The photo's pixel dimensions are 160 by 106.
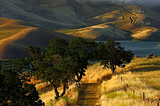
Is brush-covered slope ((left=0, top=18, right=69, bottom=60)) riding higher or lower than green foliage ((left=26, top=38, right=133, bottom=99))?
lower

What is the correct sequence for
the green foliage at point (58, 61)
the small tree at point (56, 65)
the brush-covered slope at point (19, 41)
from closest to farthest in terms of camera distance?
the small tree at point (56, 65), the green foliage at point (58, 61), the brush-covered slope at point (19, 41)

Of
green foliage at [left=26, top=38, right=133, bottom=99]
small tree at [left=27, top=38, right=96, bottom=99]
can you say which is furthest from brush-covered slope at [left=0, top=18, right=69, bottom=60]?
small tree at [left=27, top=38, right=96, bottom=99]

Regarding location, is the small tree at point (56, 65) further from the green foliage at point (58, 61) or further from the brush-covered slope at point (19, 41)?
the brush-covered slope at point (19, 41)

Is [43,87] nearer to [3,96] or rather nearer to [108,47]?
[108,47]

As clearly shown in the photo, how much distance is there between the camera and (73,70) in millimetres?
24422

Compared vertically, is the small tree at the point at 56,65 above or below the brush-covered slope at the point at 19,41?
above

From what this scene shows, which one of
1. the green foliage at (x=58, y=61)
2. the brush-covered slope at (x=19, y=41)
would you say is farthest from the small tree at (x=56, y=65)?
the brush-covered slope at (x=19, y=41)

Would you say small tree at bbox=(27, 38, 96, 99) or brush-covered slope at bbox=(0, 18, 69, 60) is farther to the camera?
brush-covered slope at bbox=(0, 18, 69, 60)

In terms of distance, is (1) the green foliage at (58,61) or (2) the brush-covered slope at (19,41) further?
(2) the brush-covered slope at (19,41)

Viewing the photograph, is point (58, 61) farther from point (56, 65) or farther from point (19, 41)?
point (19, 41)

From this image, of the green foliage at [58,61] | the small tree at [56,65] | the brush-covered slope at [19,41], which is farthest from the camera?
the brush-covered slope at [19,41]

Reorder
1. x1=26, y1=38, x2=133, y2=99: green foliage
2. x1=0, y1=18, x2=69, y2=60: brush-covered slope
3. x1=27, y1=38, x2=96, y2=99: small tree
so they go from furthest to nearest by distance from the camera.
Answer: x1=0, y1=18, x2=69, y2=60: brush-covered slope → x1=26, y1=38, x2=133, y2=99: green foliage → x1=27, y1=38, x2=96, y2=99: small tree

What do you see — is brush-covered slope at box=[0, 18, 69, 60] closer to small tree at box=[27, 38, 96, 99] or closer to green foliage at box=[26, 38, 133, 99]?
green foliage at box=[26, 38, 133, 99]

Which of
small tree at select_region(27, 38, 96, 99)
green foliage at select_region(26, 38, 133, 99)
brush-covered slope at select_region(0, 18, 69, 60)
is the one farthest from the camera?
brush-covered slope at select_region(0, 18, 69, 60)
